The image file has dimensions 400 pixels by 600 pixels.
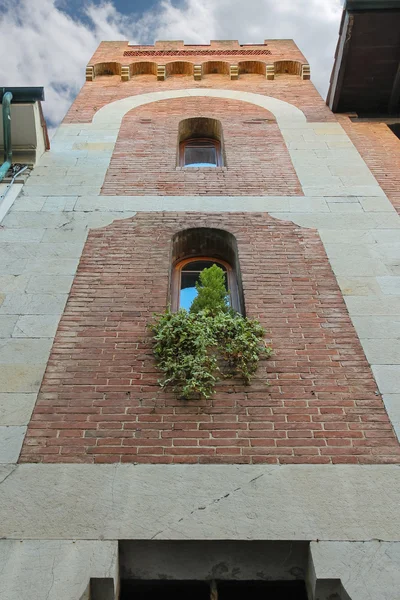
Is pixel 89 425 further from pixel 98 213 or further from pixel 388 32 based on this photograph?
pixel 388 32

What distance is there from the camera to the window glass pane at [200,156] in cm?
1106

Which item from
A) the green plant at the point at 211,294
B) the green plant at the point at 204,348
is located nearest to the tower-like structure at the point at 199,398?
the green plant at the point at 204,348

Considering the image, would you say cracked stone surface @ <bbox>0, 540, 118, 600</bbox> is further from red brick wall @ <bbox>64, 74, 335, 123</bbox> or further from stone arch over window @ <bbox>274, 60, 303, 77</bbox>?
stone arch over window @ <bbox>274, 60, 303, 77</bbox>

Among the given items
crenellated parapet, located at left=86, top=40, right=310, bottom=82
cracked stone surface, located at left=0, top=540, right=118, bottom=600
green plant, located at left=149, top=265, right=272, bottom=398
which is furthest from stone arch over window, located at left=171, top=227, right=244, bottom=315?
crenellated parapet, located at left=86, top=40, right=310, bottom=82

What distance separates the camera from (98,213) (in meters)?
8.23

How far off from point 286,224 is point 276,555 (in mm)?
4912

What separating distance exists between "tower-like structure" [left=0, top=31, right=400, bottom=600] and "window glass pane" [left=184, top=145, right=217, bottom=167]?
712 millimetres

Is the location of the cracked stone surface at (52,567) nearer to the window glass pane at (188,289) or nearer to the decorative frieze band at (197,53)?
the window glass pane at (188,289)

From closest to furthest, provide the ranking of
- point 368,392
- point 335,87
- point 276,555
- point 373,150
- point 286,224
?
1. point 276,555
2. point 368,392
3. point 286,224
4. point 373,150
5. point 335,87

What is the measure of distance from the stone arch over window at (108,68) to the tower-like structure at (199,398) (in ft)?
17.2

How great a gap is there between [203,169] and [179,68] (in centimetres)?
662

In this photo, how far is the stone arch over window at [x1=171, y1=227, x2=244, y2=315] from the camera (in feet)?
25.4

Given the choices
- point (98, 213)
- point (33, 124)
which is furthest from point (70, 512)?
point (33, 124)

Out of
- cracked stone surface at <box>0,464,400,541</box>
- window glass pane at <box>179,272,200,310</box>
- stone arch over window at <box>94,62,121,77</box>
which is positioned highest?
stone arch over window at <box>94,62,121,77</box>
